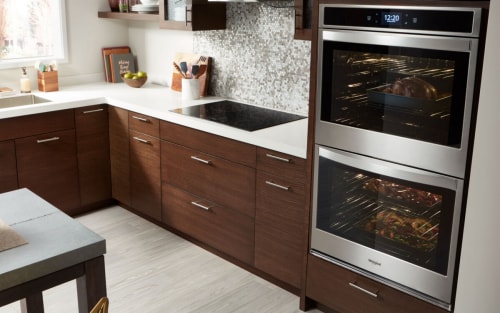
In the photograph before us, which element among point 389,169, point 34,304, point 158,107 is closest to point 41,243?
point 34,304

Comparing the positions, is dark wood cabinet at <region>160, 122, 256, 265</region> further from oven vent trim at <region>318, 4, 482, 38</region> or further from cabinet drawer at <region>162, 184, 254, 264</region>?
oven vent trim at <region>318, 4, 482, 38</region>

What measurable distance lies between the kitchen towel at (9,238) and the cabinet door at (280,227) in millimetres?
1445

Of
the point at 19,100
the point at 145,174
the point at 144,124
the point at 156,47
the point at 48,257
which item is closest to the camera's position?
the point at 48,257

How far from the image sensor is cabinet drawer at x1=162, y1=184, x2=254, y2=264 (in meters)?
3.28

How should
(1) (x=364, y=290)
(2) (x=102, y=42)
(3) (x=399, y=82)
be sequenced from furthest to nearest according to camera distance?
1. (2) (x=102, y=42)
2. (1) (x=364, y=290)
3. (3) (x=399, y=82)

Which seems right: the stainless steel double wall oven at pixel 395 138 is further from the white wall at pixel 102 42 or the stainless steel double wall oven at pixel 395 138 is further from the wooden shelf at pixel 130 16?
the white wall at pixel 102 42

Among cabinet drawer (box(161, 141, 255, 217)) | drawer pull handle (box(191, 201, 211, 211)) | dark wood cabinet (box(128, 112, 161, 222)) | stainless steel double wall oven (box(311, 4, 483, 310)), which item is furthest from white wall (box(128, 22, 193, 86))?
stainless steel double wall oven (box(311, 4, 483, 310))

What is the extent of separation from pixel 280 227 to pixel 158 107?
48.4 inches

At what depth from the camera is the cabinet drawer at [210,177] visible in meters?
3.18

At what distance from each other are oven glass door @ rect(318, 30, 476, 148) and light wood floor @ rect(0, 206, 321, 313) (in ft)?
3.73

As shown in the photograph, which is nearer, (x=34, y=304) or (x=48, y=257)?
(x=48, y=257)

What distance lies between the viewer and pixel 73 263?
178 cm

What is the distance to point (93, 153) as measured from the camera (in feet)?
13.5

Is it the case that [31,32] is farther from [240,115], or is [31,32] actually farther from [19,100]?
[240,115]
